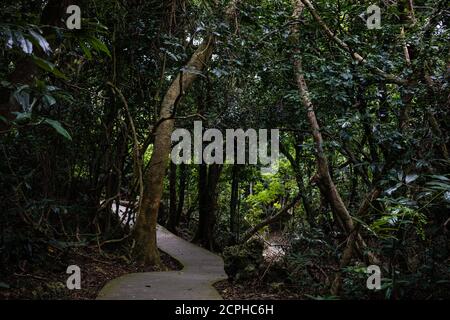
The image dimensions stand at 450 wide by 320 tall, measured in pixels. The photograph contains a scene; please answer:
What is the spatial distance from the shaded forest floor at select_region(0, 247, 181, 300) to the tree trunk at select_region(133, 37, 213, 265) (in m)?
0.34

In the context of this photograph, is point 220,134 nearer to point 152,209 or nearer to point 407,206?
point 152,209

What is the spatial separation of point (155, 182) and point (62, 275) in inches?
113

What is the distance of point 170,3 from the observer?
6805 millimetres

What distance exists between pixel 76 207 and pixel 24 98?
3.97 m

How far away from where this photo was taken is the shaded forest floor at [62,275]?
424cm

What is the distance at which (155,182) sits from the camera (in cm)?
783

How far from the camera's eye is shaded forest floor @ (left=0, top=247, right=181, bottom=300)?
4.24 metres

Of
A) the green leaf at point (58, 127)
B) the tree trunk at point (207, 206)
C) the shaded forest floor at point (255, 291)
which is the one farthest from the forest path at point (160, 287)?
the tree trunk at point (207, 206)

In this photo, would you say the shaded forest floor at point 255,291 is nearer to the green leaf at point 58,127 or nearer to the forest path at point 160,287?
the forest path at point 160,287

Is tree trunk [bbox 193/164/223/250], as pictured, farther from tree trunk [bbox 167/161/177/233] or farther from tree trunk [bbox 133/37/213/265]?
tree trunk [bbox 133/37/213/265]

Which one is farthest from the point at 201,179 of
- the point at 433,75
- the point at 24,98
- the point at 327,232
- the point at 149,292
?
the point at 24,98

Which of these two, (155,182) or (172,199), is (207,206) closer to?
(172,199)

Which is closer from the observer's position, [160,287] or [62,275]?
[62,275]

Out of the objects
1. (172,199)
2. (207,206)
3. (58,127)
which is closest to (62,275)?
(58,127)
